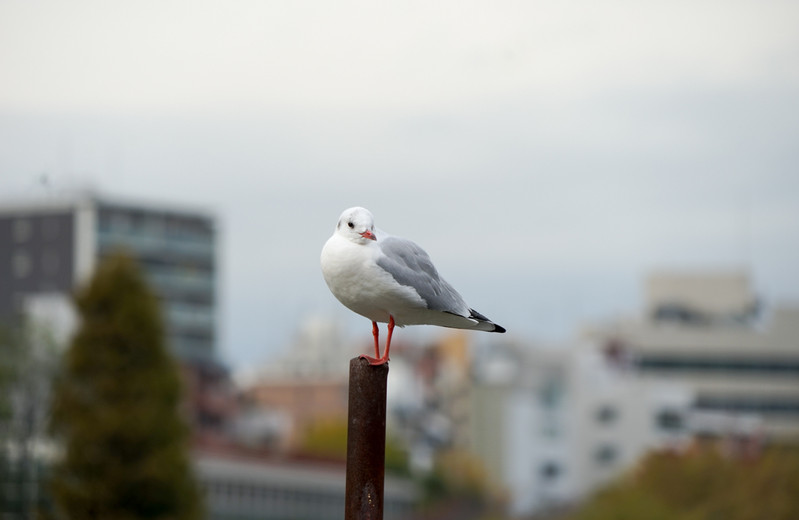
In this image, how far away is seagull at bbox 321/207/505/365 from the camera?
8891 millimetres

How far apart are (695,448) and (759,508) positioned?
29.3 meters

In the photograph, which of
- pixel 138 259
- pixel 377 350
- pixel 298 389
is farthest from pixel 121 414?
pixel 298 389

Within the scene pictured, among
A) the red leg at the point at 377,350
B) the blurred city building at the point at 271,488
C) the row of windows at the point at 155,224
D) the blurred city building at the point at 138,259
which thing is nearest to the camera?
the red leg at the point at 377,350

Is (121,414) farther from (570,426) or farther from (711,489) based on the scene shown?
(570,426)

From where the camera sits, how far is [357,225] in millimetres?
8867

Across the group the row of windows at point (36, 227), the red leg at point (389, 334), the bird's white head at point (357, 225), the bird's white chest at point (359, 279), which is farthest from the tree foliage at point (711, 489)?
the bird's white head at point (357, 225)

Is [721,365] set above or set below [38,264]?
below

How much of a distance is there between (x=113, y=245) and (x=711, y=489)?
1866 inches

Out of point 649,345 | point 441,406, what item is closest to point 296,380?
point 441,406

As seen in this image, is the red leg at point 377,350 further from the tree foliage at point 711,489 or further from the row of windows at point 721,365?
the row of windows at point 721,365

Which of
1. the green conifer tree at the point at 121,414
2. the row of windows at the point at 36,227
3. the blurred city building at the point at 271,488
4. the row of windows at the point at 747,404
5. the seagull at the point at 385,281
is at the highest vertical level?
the row of windows at the point at 36,227

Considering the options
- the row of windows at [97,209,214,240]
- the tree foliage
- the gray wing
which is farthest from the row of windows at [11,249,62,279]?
the gray wing

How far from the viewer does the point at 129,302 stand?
1377 inches

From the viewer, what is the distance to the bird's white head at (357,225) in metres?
8.85
